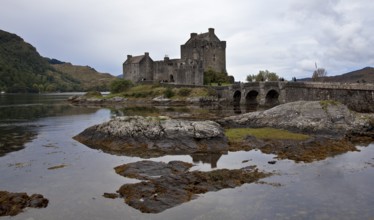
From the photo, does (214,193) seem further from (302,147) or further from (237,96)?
(237,96)

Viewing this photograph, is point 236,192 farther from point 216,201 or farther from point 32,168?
point 32,168

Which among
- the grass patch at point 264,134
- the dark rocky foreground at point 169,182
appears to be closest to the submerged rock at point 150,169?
the dark rocky foreground at point 169,182

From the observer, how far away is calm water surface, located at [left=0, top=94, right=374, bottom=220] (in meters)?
14.2

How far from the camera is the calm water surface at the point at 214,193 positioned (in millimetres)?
14180

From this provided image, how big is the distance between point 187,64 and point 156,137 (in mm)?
56898

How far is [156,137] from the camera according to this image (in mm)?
27219

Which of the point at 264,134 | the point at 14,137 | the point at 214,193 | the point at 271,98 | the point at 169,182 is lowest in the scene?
the point at 214,193

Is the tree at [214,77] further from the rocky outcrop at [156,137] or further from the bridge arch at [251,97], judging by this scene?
the rocky outcrop at [156,137]

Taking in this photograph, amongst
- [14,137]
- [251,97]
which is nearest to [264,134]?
[14,137]

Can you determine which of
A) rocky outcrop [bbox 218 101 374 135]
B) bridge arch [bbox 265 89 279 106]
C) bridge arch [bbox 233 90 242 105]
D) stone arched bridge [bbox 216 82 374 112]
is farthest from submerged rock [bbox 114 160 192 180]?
bridge arch [bbox 233 90 242 105]

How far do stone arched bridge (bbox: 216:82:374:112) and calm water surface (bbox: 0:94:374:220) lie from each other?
607 inches

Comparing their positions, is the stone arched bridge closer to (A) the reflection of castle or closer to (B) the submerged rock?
(A) the reflection of castle

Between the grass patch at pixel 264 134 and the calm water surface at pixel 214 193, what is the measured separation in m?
3.98

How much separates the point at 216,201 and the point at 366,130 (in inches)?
863
